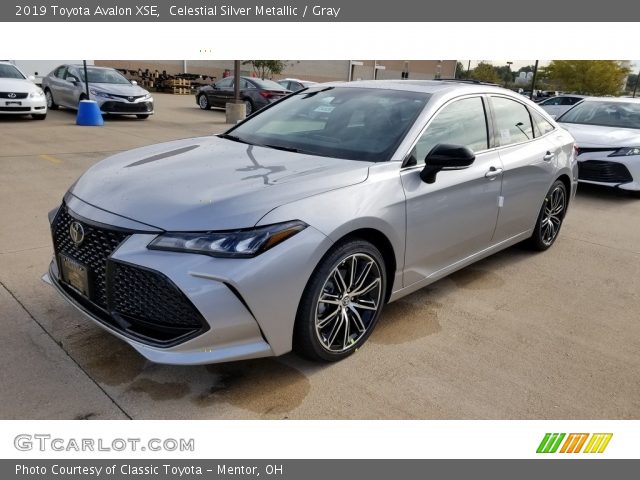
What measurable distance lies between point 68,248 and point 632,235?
19.9ft

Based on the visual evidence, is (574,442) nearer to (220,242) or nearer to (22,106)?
(220,242)

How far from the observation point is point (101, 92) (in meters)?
14.1

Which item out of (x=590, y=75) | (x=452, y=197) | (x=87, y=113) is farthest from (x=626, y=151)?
(x=590, y=75)

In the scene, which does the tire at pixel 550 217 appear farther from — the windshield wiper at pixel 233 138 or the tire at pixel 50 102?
the tire at pixel 50 102

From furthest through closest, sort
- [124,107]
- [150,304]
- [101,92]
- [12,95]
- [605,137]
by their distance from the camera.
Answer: [124,107]
[101,92]
[12,95]
[605,137]
[150,304]

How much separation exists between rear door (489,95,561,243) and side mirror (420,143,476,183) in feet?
3.48

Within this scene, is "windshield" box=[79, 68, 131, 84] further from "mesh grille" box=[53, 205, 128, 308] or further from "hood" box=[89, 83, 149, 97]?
"mesh grille" box=[53, 205, 128, 308]

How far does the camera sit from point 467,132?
4.00 meters

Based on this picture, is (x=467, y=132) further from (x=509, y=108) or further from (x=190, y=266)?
(x=190, y=266)

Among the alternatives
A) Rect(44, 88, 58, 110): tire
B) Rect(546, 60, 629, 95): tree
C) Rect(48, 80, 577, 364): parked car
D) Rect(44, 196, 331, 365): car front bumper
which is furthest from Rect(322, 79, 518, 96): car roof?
Rect(546, 60, 629, 95): tree

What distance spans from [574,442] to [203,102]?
1942cm

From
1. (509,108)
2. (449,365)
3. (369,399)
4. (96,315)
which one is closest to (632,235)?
(509,108)

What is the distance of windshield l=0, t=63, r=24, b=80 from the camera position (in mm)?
13086

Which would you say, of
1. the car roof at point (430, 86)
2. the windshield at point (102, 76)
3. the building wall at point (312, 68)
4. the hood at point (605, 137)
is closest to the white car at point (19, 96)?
the windshield at point (102, 76)
